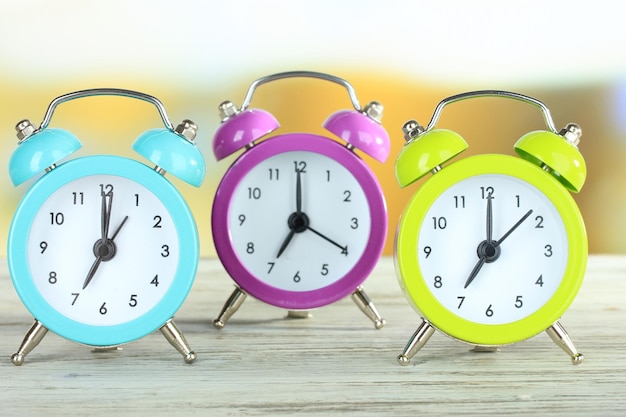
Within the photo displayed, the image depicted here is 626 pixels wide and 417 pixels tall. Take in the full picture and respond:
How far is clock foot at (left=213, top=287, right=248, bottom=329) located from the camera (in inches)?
66.7

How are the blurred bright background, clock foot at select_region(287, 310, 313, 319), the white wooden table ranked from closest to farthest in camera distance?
1. the white wooden table
2. clock foot at select_region(287, 310, 313, 319)
3. the blurred bright background


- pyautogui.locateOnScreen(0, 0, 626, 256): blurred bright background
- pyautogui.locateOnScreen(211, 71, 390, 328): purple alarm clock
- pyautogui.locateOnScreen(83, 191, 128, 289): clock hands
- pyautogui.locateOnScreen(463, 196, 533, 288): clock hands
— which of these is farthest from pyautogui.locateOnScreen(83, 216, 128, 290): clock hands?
pyautogui.locateOnScreen(0, 0, 626, 256): blurred bright background

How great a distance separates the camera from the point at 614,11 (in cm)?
294

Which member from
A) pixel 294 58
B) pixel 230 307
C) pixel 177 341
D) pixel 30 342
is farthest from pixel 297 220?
pixel 294 58

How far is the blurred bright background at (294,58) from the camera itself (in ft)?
9.37

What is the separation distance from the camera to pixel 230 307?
1700 mm

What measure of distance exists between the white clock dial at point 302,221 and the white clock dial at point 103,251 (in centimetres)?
26

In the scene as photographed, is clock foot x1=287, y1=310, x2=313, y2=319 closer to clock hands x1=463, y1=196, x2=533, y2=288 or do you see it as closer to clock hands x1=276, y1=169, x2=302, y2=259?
clock hands x1=276, y1=169, x2=302, y2=259

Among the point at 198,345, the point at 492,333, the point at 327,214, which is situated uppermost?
the point at 327,214

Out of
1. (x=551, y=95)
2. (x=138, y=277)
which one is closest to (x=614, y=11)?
(x=551, y=95)

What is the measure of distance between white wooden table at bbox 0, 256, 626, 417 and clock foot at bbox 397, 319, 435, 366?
2cm

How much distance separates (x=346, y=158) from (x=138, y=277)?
0.48 metres

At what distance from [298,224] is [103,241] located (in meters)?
0.41

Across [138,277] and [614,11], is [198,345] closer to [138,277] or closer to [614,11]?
[138,277]
